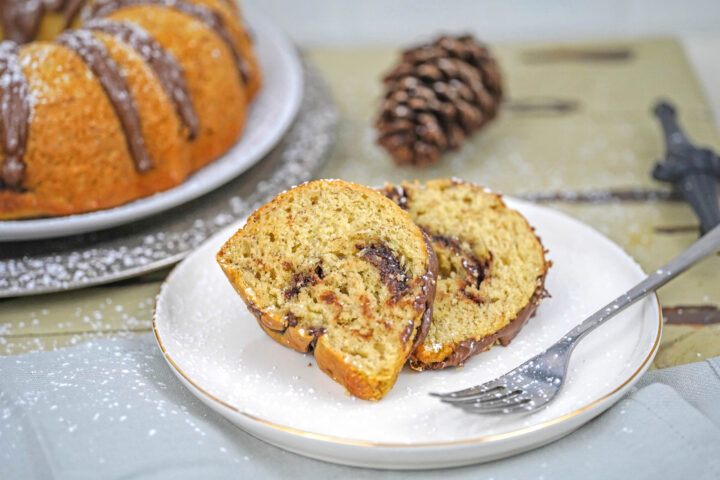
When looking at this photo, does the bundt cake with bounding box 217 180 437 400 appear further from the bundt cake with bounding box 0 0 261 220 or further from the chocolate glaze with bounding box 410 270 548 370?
the bundt cake with bounding box 0 0 261 220

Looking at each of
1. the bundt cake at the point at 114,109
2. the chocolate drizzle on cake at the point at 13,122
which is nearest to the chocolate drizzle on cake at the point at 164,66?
the bundt cake at the point at 114,109

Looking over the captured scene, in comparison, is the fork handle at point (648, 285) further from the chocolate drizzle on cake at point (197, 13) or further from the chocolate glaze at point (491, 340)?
the chocolate drizzle on cake at point (197, 13)

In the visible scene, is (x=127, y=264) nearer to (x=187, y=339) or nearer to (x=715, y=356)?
(x=187, y=339)

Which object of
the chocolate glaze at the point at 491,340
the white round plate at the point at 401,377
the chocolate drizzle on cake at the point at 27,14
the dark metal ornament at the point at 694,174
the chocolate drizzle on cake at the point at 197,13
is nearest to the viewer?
the white round plate at the point at 401,377

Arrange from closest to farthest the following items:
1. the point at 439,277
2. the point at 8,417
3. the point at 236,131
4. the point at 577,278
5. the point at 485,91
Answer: the point at 8,417
the point at 439,277
the point at 577,278
the point at 236,131
the point at 485,91

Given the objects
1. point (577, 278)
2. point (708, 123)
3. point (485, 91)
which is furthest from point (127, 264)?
point (708, 123)
